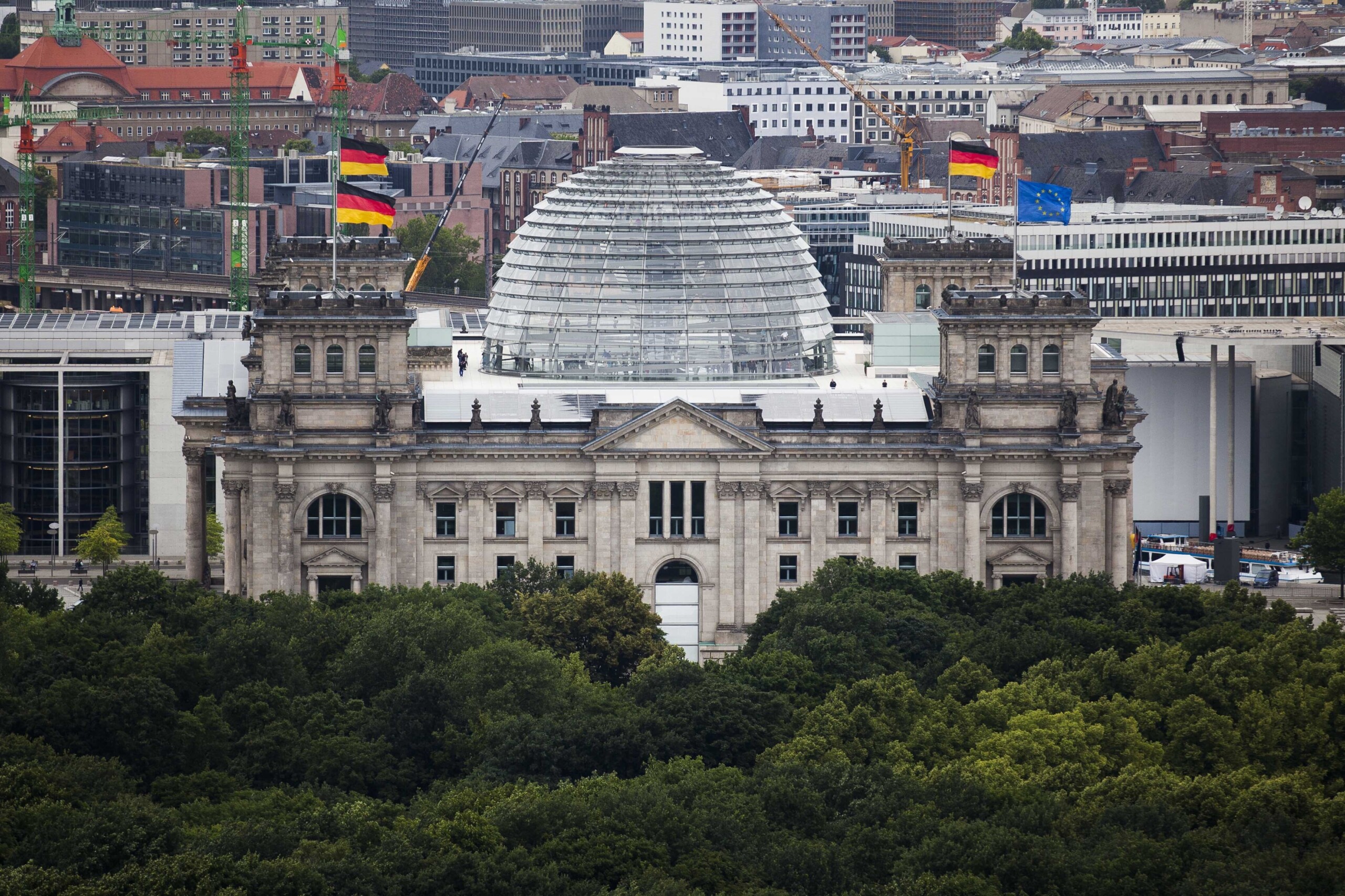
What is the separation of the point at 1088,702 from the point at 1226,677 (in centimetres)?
662

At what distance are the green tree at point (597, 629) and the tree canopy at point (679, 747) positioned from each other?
1.28ft

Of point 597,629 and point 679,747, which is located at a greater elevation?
point 597,629

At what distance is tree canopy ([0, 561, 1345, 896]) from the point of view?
5719 inches

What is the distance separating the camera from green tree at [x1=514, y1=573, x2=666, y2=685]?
19262 cm

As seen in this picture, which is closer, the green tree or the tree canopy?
the tree canopy

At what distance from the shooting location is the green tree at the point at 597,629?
632 feet

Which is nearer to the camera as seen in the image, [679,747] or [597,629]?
[679,747]

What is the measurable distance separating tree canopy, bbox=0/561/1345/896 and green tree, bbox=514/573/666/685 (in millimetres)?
390

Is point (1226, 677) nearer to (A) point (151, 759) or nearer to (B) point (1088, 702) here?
(B) point (1088, 702)

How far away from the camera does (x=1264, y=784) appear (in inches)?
6073

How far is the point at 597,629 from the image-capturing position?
634ft

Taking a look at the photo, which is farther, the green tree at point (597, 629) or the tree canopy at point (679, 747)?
the green tree at point (597, 629)

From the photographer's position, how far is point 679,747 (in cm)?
16788

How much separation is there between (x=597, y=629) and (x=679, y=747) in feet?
85.4
